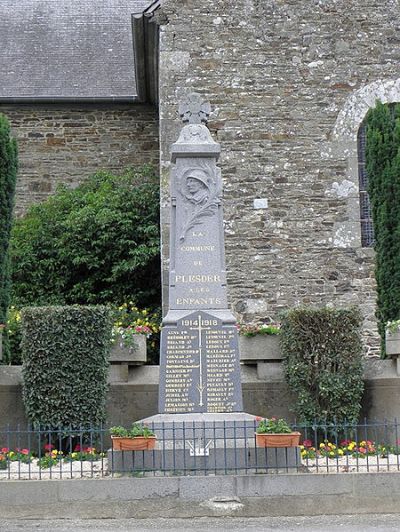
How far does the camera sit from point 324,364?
981 cm

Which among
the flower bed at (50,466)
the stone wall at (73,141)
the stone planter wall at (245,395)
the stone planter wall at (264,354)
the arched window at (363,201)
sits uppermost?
the stone wall at (73,141)

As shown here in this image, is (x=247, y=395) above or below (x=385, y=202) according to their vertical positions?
below

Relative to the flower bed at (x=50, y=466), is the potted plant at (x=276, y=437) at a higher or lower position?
higher

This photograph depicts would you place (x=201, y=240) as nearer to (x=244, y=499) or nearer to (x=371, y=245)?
(x=244, y=499)

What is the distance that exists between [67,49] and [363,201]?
7.86m

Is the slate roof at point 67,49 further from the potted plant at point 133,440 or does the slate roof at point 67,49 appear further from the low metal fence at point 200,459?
the potted plant at point 133,440

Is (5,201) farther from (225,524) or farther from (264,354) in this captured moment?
(225,524)

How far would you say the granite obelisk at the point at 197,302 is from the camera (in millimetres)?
8664

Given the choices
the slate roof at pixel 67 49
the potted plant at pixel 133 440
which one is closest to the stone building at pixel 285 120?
the slate roof at pixel 67 49

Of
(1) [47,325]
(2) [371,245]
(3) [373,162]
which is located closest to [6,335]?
(1) [47,325]

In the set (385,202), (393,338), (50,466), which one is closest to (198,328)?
(50,466)

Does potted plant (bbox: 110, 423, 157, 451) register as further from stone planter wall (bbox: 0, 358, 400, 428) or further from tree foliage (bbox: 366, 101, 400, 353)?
tree foliage (bbox: 366, 101, 400, 353)

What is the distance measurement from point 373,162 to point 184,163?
11.8 feet

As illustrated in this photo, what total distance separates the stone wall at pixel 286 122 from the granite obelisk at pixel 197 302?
16.1ft
